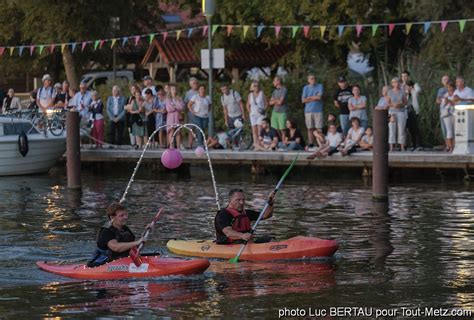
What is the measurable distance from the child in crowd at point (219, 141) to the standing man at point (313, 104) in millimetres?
2499

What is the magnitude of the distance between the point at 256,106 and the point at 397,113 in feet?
12.4

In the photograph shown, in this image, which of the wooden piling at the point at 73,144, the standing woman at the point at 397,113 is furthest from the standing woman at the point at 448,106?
the wooden piling at the point at 73,144

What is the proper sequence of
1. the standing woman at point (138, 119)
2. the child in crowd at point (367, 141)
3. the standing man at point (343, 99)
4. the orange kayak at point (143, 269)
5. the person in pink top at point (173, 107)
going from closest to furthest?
the orange kayak at point (143, 269) → the child in crowd at point (367, 141) → the standing man at point (343, 99) → the person in pink top at point (173, 107) → the standing woman at point (138, 119)

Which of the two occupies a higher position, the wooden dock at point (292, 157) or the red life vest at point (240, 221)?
the wooden dock at point (292, 157)

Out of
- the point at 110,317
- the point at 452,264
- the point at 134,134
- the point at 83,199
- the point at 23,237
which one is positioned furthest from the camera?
the point at 134,134

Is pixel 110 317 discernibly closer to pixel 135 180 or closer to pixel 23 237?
pixel 23 237

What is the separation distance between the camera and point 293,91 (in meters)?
34.7

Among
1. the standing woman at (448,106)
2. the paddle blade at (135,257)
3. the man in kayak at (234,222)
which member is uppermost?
the standing woman at (448,106)

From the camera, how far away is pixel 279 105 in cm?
3134

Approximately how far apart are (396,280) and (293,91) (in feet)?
60.7

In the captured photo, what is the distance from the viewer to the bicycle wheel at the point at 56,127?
109 ft

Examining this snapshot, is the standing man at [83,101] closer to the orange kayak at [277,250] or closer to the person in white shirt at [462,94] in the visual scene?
the person in white shirt at [462,94]

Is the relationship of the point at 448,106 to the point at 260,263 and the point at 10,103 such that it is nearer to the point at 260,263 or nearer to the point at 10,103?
the point at 260,263

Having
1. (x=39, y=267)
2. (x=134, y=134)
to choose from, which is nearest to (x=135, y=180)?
(x=134, y=134)
